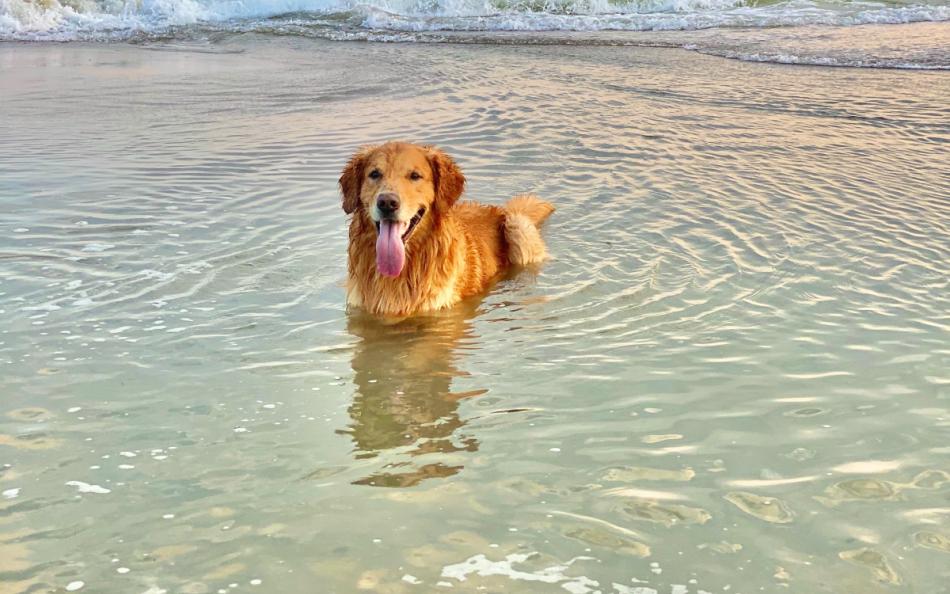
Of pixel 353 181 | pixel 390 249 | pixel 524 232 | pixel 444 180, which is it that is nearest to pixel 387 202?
pixel 390 249

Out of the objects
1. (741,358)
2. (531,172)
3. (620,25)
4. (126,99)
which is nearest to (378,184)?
(741,358)

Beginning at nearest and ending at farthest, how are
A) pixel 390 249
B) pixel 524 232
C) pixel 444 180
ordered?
1. pixel 390 249
2. pixel 444 180
3. pixel 524 232

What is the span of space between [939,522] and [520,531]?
1430mm

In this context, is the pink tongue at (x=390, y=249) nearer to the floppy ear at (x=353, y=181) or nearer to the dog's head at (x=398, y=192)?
the dog's head at (x=398, y=192)

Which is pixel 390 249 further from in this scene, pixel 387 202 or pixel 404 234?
pixel 387 202

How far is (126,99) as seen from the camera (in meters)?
12.7

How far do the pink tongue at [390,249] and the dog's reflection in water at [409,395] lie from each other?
1.13ft

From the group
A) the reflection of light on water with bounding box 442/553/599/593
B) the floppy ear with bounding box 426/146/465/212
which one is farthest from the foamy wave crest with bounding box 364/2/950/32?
the reflection of light on water with bounding box 442/553/599/593

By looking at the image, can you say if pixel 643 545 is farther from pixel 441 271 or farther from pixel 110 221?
pixel 110 221

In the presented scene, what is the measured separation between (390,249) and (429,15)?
2545 centimetres

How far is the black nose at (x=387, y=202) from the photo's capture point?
5.84 m

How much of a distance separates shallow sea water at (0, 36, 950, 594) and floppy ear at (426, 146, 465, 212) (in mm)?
726

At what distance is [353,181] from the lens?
6215 millimetres

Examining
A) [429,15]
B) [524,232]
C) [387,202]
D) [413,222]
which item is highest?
[429,15]
